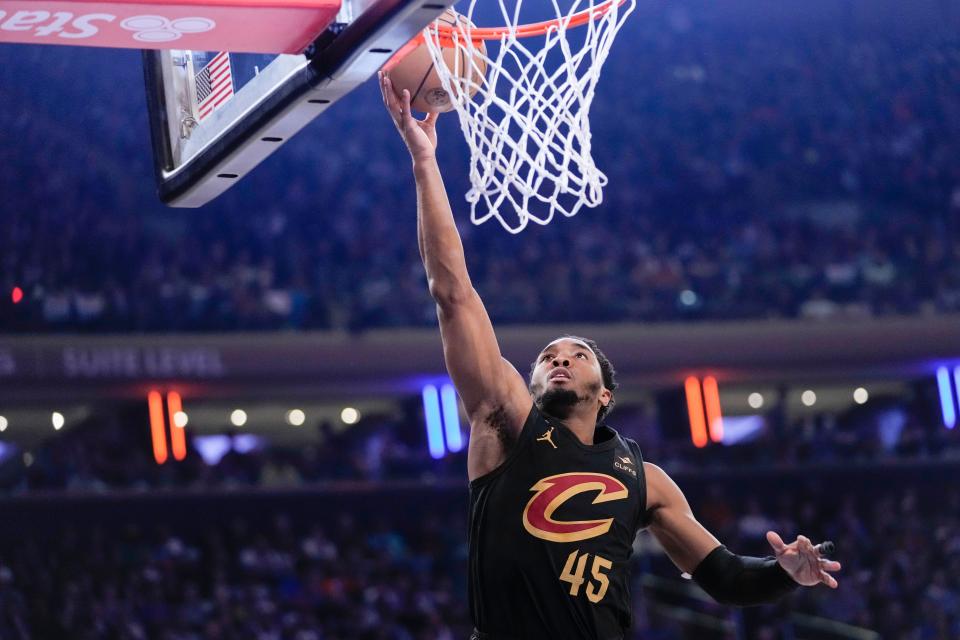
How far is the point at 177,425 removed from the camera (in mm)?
13656

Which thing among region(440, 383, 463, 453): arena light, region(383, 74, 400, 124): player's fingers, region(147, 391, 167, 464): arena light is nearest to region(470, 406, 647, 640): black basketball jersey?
region(383, 74, 400, 124): player's fingers

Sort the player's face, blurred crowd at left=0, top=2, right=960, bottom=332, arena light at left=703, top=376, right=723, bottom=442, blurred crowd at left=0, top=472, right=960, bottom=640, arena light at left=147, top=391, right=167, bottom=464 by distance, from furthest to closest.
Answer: arena light at left=703, top=376, right=723, bottom=442 < blurred crowd at left=0, top=2, right=960, bottom=332 < arena light at left=147, top=391, right=167, bottom=464 < blurred crowd at left=0, top=472, right=960, bottom=640 < the player's face

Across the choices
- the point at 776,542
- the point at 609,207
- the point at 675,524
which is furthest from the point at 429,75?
the point at 609,207

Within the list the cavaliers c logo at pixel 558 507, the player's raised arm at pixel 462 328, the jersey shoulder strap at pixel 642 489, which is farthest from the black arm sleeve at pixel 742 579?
the player's raised arm at pixel 462 328

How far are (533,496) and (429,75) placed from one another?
1.20 meters

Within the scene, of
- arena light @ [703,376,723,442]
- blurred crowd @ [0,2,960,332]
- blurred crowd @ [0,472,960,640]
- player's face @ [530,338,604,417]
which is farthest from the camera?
arena light @ [703,376,723,442]

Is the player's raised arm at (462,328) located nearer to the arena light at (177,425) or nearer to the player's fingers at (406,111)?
the player's fingers at (406,111)

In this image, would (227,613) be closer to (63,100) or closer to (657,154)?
(63,100)

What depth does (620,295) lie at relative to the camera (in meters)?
14.9

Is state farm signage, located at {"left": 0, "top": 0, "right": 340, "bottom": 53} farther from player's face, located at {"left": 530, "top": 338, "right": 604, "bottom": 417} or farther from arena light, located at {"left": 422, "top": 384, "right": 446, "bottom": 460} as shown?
arena light, located at {"left": 422, "top": 384, "right": 446, "bottom": 460}

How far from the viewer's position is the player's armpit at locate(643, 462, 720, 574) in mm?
3820

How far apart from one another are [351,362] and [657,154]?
5932 mm

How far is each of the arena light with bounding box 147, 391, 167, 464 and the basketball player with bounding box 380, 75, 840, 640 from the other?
10.5m

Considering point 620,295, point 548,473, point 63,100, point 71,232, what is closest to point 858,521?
point 620,295
